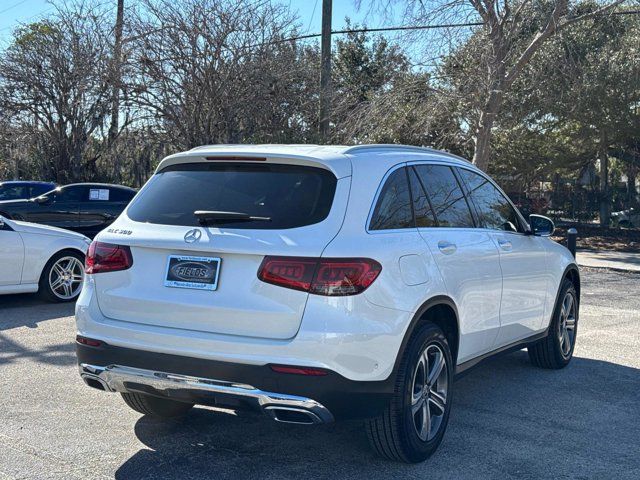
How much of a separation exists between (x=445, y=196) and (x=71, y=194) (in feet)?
40.9

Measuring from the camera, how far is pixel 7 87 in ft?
76.0

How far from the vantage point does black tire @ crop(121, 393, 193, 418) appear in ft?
17.5

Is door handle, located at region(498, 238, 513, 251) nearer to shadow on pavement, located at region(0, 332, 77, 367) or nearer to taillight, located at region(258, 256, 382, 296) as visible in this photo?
taillight, located at region(258, 256, 382, 296)

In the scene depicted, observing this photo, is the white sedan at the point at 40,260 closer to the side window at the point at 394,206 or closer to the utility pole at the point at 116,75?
the side window at the point at 394,206

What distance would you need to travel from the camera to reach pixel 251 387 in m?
Result: 4.16

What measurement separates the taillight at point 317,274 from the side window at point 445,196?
1249mm

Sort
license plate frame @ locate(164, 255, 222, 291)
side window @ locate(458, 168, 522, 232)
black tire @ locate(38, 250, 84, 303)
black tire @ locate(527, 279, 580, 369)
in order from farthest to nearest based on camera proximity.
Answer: black tire @ locate(38, 250, 84, 303), black tire @ locate(527, 279, 580, 369), side window @ locate(458, 168, 522, 232), license plate frame @ locate(164, 255, 222, 291)

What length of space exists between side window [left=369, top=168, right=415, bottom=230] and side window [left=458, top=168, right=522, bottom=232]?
103 centimetres

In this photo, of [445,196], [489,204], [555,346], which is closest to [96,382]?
[445,196]

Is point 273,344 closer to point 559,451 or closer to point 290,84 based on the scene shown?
point 559,451

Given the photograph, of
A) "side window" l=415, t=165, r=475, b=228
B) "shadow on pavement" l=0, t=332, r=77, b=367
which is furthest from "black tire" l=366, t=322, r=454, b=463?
"shadow on pavement" l=0, t=332, r=77, b=367

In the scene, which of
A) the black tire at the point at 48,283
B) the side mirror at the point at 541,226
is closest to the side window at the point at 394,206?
the side mirror at the point at 541,226

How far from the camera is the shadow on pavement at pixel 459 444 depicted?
4.61 m

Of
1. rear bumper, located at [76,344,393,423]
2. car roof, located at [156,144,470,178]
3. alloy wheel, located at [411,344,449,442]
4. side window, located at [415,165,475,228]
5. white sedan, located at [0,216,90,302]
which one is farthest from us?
white sedan, located at [0,216,90,302]
